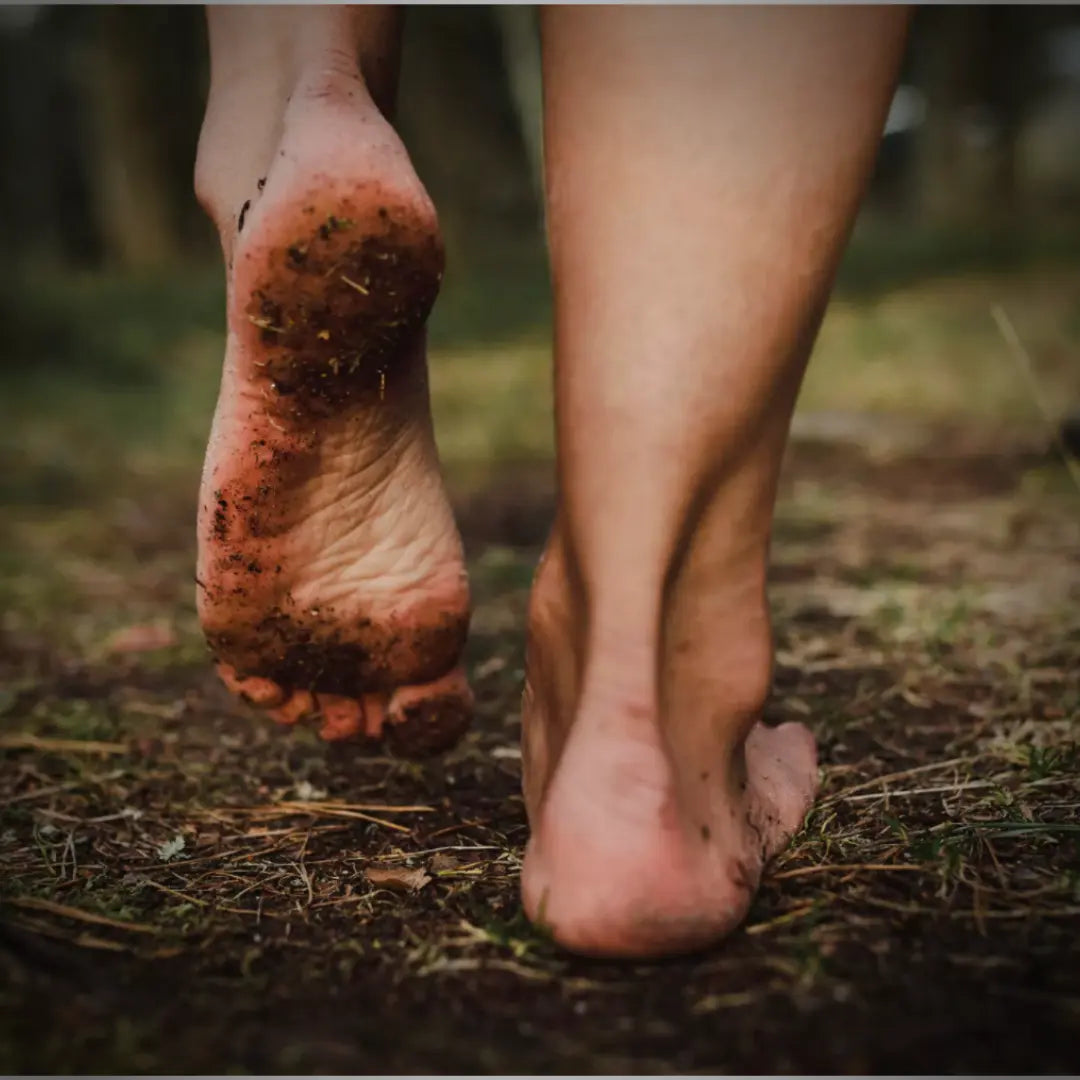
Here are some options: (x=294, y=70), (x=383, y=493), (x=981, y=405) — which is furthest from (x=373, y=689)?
(x=981, y=405)

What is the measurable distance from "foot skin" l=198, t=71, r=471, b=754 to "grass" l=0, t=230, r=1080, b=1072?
0.45 ft

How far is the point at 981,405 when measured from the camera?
3811 mm

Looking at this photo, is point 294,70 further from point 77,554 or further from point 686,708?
point 77,554

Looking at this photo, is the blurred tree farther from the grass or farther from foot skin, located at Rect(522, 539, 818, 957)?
foot skin, located at Rect(522, 539, 818, 957)

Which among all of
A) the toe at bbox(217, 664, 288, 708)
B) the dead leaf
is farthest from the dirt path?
the toe at bbox(217, 664, 288, 708)

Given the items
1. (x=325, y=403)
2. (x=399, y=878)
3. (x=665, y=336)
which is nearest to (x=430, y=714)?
(x=399, y=878)

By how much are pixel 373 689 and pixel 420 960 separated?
364 millimetres

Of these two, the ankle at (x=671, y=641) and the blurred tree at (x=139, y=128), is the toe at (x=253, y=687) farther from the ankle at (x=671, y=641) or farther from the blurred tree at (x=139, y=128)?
the blurred tree at (x=139, y=128)

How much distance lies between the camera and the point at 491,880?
1076 mm

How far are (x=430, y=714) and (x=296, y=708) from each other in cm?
Answer: 13

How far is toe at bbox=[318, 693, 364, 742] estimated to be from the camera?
1.28 metres

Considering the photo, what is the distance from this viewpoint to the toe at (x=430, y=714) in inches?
49.3

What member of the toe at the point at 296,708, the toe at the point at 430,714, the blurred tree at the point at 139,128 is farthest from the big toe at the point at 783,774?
the blurred tree at the point at 139,128

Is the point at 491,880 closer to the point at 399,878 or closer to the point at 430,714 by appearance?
the point at 399,878
